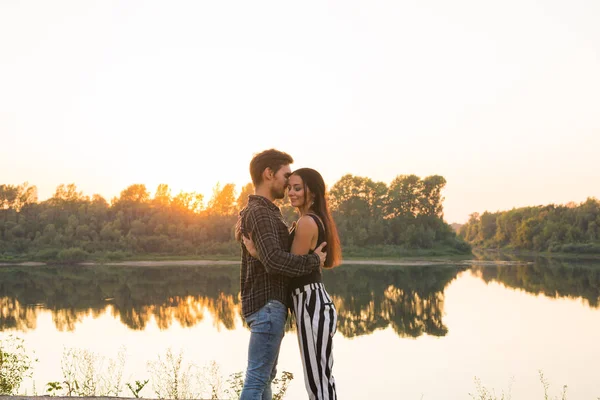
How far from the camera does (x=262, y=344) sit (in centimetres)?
358

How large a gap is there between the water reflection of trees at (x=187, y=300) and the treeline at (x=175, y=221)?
20457 millimetres

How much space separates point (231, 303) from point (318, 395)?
2112 cm

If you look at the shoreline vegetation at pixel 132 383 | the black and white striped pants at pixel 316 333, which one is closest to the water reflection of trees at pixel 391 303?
the shoreline vegetation at pixel 132 383

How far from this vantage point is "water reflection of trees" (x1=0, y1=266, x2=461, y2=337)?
65.2 ft

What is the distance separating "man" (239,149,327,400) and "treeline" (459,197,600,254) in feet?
240

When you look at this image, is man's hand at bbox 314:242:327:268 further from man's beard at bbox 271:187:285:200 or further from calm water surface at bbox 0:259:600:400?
calm water surface at bbox 0:259:600:400

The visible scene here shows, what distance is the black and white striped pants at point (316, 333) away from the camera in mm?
3625

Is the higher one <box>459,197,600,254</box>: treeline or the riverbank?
<box>459,197,600,254</box>: treeline

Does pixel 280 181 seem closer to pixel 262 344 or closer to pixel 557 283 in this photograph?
pixel 262 344

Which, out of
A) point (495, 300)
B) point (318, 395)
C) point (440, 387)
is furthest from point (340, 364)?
point (495, 300)

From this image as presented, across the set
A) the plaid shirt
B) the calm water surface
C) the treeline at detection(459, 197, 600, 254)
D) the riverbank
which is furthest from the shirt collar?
the treeline at detection(459, 197, 600, 254)

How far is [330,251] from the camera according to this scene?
12.7ft

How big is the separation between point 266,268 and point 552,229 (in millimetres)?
83076

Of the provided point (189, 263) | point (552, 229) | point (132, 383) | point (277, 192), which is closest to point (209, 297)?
point (132, 383)
